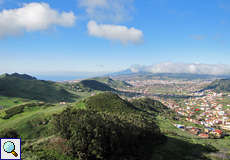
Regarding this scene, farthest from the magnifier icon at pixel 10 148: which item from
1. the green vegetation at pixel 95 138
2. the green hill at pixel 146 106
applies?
the green hill at pixel 146 106

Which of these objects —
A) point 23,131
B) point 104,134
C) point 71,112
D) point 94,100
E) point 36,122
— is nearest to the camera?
point 104,134

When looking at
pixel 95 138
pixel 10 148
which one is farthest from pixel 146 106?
pixel 10 148

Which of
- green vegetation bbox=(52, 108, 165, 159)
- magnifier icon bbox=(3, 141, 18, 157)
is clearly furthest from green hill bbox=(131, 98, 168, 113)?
magnifier icon bbox=(3, 141, 18, 157)

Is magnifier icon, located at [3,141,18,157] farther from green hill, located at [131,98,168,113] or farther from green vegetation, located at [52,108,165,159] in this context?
green hill, located at [131,98,168,113]

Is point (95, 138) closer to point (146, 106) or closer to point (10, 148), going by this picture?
point (10, 148)

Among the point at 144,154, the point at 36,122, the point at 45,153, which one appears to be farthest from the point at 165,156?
the point at 36,122

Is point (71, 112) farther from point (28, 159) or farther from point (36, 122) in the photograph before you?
point (36, 122)

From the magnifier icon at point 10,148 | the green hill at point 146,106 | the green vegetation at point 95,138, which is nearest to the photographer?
the magnifier icon at point 10,148

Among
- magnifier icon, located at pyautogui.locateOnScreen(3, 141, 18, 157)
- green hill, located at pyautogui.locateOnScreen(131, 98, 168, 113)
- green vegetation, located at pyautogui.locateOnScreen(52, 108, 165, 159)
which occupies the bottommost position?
green hill, located at pyautogui.locateOnScreen(131, 98, 168, 113)

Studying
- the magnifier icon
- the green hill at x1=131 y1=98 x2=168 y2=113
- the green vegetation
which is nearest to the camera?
the magnifier icon

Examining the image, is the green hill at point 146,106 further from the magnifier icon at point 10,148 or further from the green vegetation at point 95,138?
the magnifier icon at point 10,148

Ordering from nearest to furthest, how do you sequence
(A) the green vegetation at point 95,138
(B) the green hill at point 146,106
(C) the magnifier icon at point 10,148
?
1. (C) the magnifier icon at point 10,148
2. (A) the green vegetation at point 95,138
3. (B) the green hill at point 146,106
